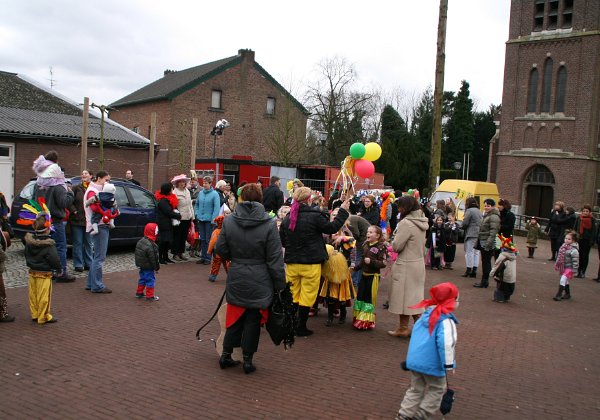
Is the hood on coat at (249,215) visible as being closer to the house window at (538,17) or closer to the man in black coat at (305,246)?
the man in black coat at (305,246)

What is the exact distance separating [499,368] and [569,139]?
35.8 meters

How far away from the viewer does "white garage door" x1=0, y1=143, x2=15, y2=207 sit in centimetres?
1962

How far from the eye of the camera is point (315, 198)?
738cm

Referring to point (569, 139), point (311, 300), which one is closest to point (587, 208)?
point (311, 300)

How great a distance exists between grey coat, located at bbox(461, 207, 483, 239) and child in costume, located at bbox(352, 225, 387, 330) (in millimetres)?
5462

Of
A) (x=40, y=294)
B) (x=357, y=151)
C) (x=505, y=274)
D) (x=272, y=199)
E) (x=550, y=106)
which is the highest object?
(x=550, y=106)

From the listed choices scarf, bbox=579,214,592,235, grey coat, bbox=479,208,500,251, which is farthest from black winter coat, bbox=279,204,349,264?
scarf, bbox=579,214,592,235

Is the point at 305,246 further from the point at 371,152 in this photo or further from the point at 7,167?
the point at 7,167

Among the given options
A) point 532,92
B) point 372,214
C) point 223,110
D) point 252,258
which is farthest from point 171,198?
point 532,92

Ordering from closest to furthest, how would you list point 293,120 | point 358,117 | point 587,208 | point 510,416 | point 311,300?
point 510,416 < point 311,300 < point 587,208 < point 293,120 < point 358,117

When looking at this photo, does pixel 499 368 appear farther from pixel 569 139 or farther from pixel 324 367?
pixel 569 139

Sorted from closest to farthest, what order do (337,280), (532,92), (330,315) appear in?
(337,280) < (330,315) < (532,92)

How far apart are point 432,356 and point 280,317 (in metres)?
1.77

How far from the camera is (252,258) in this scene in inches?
213
